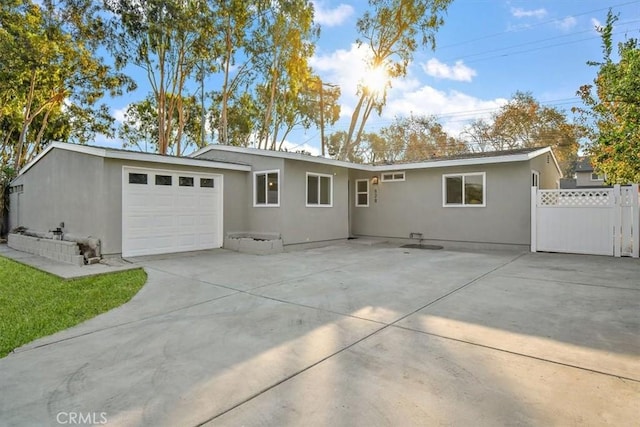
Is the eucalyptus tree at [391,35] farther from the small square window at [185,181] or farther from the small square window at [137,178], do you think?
the small square window at [137,178]

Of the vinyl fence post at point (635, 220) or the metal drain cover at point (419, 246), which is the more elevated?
the vinyl fence post at point (635, 220)

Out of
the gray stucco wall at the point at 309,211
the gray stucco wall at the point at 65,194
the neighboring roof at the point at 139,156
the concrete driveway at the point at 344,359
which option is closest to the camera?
the concrete driveway at the point at 344,359

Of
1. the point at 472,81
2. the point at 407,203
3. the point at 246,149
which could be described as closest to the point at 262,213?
the point at 246,149

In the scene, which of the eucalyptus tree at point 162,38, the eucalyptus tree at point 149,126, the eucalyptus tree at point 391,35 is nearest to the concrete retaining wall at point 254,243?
the eucalyptus tree at point 162,38

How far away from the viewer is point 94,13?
14.1 m

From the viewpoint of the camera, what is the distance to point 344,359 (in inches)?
115

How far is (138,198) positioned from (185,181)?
1345mm

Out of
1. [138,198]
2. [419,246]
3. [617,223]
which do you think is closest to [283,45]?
[138,198]

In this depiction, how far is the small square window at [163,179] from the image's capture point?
891 centimetres

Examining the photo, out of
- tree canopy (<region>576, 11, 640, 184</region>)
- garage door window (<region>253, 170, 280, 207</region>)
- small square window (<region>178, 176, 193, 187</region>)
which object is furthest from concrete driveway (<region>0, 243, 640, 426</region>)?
garage door window (<region>253, 170, 280, 207</region>)

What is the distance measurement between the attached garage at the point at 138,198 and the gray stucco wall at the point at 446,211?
4823 mm

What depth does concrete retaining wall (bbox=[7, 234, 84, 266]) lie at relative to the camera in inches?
301

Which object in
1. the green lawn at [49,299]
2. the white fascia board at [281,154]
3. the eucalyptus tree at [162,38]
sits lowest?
the green lawn at [49,299]

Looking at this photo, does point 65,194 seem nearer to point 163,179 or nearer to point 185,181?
point 163,179
